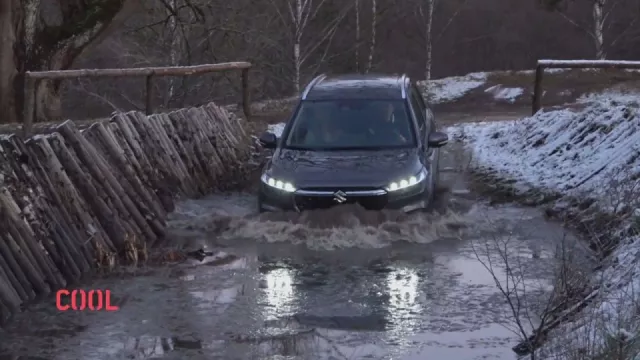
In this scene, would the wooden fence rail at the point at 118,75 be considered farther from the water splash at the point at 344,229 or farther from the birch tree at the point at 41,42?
the birch tree at the point at 41,42

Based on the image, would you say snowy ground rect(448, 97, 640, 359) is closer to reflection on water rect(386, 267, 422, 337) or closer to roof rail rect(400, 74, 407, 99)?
reflection on water rect(386, 267, 422, 337)

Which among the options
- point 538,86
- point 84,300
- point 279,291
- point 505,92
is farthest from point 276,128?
point 505,92

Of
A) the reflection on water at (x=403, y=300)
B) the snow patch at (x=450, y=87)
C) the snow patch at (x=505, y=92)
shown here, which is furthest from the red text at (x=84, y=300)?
the snow patch at (x=450, y=87)

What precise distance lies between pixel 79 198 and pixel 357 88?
3980 mm

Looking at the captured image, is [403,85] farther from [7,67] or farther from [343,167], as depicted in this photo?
[7,67]

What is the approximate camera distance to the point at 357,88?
1146cm

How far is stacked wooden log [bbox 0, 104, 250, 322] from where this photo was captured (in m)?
7.50

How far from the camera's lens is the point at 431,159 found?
10805mm

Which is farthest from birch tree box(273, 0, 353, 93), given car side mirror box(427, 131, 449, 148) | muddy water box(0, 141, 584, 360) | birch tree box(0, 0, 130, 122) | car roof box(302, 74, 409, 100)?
muddy water box(0, 141, 584, 360)

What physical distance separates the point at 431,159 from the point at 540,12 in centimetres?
4768

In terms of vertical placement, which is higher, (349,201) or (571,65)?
(349,201)

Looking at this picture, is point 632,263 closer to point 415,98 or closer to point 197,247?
point 197,247

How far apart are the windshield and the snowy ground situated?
6.93ft

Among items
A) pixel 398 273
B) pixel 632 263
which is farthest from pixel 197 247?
pixel 632 263
